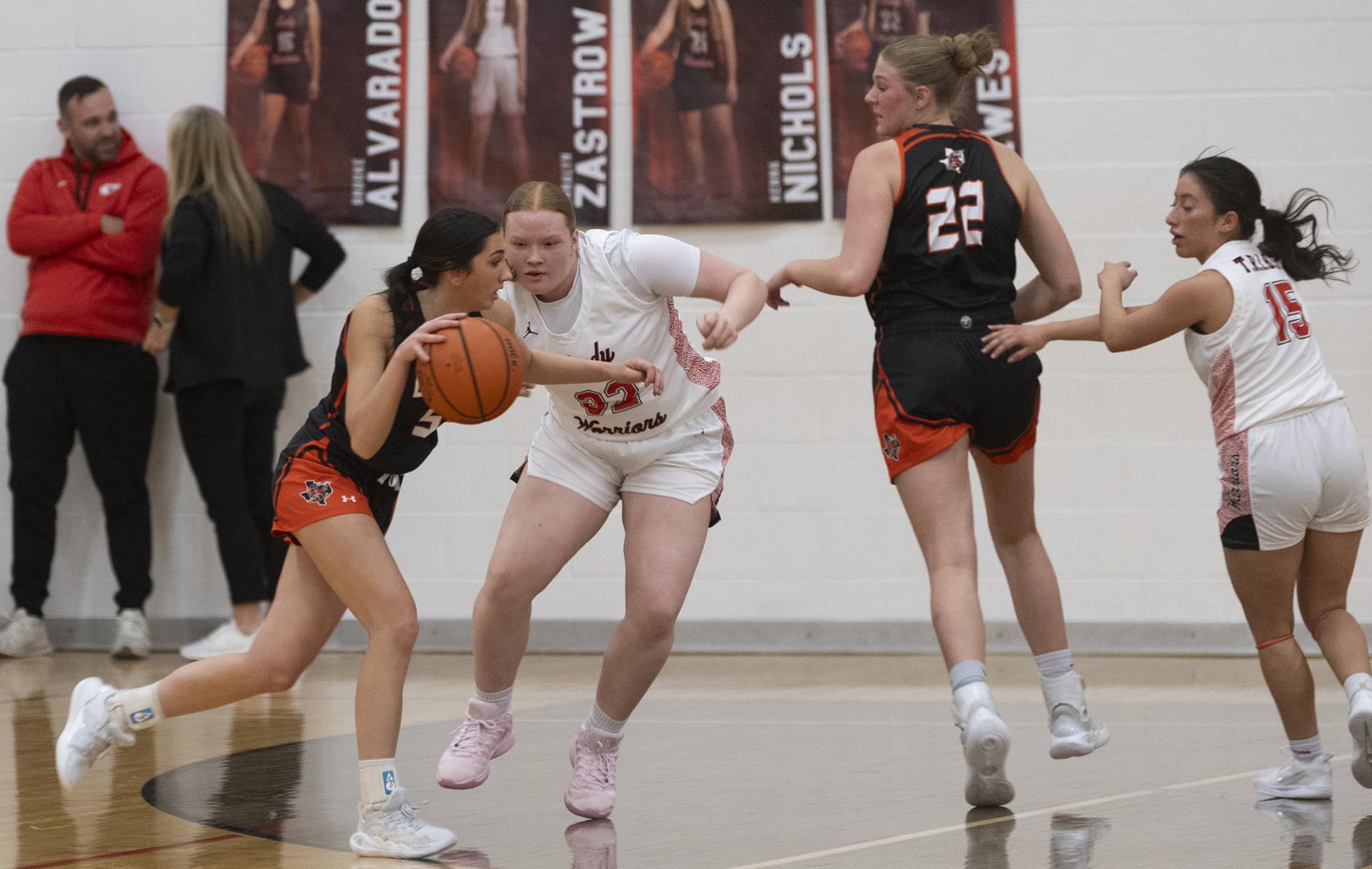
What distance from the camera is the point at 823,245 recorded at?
20.6 ft

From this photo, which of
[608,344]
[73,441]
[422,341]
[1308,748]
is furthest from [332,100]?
[1308,748]

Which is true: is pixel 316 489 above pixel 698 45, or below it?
below

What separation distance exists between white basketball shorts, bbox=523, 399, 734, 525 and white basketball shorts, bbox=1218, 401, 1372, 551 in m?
1.14

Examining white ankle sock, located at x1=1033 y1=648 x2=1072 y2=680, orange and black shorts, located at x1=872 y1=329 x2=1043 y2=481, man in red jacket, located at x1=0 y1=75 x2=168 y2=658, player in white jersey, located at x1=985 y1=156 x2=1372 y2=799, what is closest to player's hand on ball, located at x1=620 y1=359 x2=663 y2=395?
orange and black shorts, located at x1=872 y1=329 x2=1043 y2=481

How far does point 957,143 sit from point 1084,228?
289 centimetres

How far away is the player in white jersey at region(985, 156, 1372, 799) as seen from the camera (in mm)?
3406

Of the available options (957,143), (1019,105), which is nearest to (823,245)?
(1019,105)

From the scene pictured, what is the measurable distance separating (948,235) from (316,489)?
1.44 metres

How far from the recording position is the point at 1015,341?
3.34 meters

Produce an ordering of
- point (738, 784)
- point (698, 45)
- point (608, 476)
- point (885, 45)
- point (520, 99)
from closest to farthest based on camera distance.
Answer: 1. point (608, 476)
2. point (738, 784)
3. point (885, 45)
4. point (698, 45)
5. point (520, 99)

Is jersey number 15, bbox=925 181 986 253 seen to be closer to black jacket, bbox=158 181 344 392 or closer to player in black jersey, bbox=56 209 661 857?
player in black jersey, bbox=56 209 661 857

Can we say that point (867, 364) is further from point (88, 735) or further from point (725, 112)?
point (88, 735)

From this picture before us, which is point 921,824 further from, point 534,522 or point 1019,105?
point 1019,105

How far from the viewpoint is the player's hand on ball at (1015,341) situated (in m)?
3.34
